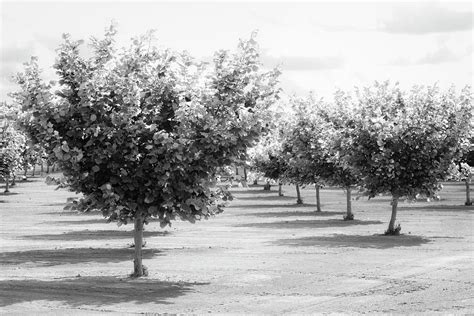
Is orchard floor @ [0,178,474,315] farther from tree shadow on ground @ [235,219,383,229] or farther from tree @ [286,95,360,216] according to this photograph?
tree @ [286,95,360,216]

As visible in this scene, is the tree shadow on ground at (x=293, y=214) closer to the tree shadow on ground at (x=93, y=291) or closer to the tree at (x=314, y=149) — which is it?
the tree at (x=314, y=149)

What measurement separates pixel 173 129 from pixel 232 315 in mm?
5004

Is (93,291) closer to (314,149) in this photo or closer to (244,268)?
(244,268)

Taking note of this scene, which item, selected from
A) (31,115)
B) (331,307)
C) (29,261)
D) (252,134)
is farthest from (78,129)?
(29,261)

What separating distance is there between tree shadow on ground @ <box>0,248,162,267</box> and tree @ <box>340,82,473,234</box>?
31.1 ft

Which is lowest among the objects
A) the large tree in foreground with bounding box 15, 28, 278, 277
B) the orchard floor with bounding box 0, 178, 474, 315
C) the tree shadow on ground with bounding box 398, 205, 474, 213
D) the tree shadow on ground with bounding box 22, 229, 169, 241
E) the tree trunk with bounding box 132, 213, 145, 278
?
the orchard floor with bounding box 0, 178, 474, 315

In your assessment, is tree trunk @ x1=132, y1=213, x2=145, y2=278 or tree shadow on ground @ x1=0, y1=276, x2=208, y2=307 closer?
tree shadow on ground @ x1=0, y1=276, x2=208, y2=307

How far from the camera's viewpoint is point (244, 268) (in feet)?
77.2

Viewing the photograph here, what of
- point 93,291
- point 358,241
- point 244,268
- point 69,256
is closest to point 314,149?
point 358,241

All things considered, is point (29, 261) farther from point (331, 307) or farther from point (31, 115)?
point (331, 307)

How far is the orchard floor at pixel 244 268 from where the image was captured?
17.2m

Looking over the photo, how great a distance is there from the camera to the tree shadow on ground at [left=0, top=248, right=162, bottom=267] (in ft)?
84.3

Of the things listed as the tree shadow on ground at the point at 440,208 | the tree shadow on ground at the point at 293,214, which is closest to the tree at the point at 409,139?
the tree shadow on ground at the point at 293,214

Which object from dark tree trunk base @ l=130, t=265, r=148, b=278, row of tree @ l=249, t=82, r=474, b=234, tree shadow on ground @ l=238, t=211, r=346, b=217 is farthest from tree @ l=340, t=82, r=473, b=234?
tree shadow on ground @ l=238, t=211, r=346, b=217
